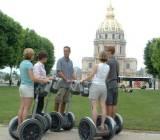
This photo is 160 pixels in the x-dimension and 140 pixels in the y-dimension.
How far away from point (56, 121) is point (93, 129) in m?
2.15

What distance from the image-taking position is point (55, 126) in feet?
50.2

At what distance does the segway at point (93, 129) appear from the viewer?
13.4 m

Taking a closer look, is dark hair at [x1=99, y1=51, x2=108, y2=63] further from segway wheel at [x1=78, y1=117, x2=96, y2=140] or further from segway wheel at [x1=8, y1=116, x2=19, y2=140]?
segway wheel at [x1=8, y1=116, x2=19, y2=140]

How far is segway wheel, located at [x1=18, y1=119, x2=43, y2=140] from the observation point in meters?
13.1

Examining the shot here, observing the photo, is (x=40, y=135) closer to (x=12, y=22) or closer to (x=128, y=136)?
(x=128, y=136)

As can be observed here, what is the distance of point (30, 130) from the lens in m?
13.2

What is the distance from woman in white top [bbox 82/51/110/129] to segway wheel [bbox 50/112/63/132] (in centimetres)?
162

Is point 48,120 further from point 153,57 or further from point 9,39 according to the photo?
point 153,57

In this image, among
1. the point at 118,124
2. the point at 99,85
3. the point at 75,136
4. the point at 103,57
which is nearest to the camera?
the point at 99,85

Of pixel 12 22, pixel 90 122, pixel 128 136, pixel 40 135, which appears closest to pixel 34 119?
pixel 40 135

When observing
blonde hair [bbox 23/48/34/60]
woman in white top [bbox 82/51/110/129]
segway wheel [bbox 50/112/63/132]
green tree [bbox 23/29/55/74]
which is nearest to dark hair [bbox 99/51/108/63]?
woman in white top [bbox 82/51/110/129]

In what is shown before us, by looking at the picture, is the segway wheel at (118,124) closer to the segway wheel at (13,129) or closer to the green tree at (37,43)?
the segway wheel at (13,129)

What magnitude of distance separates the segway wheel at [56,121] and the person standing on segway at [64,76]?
513mm

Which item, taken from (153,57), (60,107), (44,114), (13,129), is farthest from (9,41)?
(13,129)
